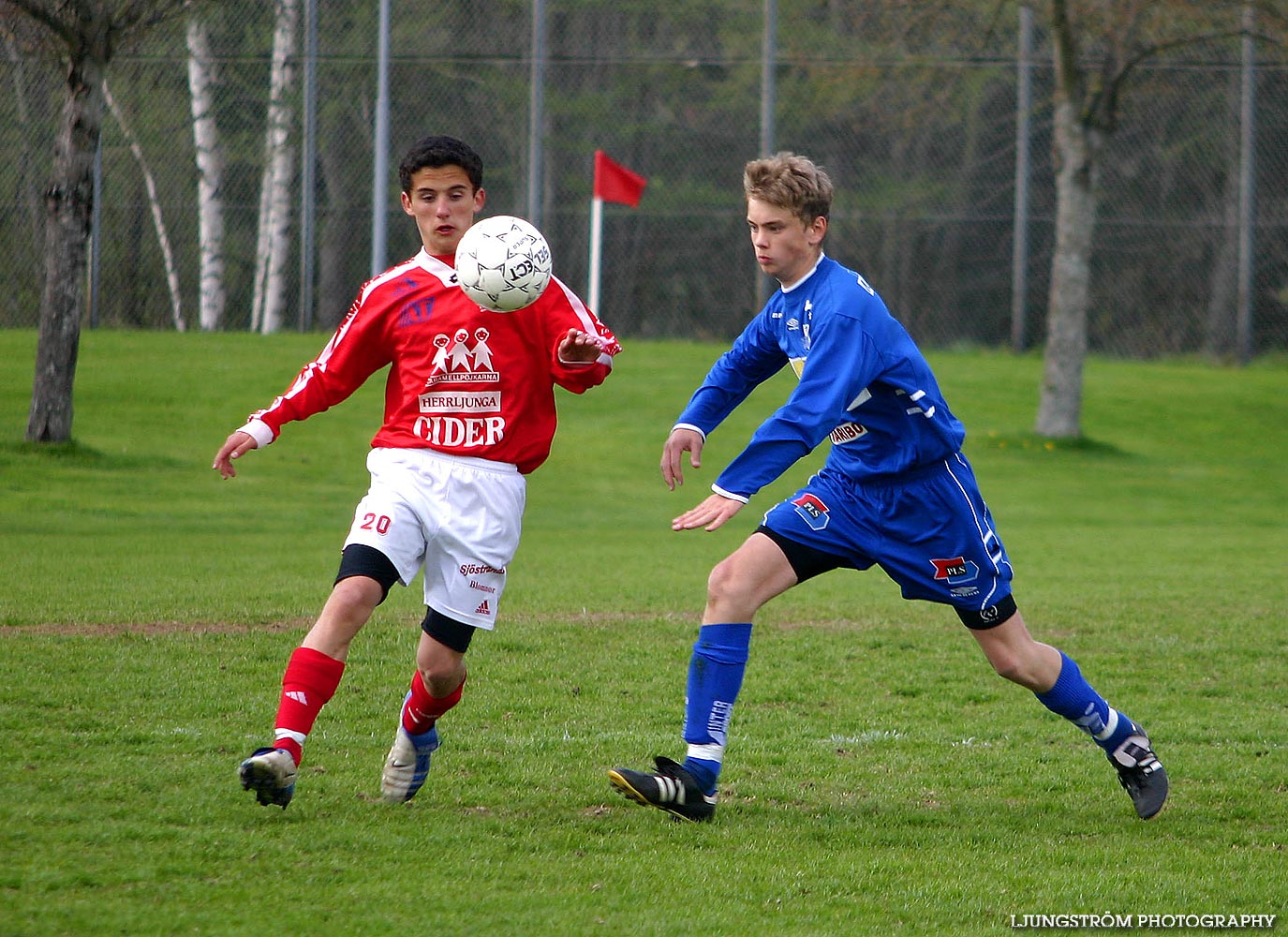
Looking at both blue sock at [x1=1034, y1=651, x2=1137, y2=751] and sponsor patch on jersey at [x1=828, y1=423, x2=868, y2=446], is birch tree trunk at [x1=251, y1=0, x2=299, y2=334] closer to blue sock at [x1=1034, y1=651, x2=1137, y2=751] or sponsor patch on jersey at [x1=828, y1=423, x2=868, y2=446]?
sponsor patch on jersey at [x1=828, y1=423, x2=868, y2=446]

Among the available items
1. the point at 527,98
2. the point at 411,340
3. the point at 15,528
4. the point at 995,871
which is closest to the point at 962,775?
the point at 995,871

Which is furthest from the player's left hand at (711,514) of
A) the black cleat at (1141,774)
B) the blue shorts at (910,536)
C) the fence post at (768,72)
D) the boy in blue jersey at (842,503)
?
the fence post at (768,72)

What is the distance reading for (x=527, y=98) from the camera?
22359 mm

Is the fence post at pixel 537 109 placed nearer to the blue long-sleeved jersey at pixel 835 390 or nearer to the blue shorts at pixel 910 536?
the blue long-sleeved jersey at pixel 835 390

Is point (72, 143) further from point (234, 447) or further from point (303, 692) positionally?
point (303, 692)

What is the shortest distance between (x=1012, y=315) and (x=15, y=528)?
16.1 metres

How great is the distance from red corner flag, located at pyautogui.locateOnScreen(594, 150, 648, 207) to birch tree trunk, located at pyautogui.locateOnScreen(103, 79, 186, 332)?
6613mm

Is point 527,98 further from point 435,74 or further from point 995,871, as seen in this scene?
point 995,871

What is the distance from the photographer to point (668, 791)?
4.41 metres

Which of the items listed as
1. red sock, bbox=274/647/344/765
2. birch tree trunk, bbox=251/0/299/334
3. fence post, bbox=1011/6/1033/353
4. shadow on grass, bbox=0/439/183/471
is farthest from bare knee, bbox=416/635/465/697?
fence post, bbox=1011/6/1033/353

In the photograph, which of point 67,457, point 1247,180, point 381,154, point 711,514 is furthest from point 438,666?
point 1247,180

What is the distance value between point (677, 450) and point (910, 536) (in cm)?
82

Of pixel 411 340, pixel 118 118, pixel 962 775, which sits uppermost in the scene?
pixel 118 118

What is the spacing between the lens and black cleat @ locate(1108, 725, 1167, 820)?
4.72 meters
